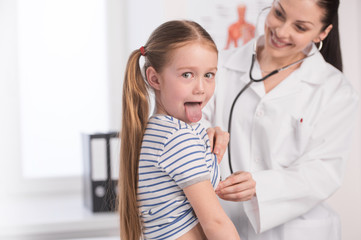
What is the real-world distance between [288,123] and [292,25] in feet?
0.96

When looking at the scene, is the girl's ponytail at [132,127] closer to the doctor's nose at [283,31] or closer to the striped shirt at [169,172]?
the striped shirt at [169,172]

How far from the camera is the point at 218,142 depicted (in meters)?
1.09

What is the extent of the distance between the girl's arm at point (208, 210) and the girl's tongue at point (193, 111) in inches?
5.2

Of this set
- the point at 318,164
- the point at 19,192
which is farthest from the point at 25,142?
the point at 318,164

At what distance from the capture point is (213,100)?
1529 millimetres

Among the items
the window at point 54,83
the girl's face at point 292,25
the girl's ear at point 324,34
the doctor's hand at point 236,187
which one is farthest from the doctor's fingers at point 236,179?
the window at point 54,83

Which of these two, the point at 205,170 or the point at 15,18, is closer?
the point at 205,170

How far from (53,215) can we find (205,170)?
1.42 metres

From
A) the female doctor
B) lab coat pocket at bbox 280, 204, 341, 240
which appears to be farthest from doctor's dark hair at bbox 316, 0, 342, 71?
lab coat pocket at bbox 280, 204, 341, 240

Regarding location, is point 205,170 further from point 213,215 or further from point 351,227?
point 351,227

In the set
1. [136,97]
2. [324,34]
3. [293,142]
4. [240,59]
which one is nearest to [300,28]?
[324,34]

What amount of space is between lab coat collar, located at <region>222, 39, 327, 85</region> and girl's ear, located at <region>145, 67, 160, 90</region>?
590mm

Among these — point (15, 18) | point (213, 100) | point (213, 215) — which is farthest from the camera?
point (15, 18)

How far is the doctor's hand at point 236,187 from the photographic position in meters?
1.14
